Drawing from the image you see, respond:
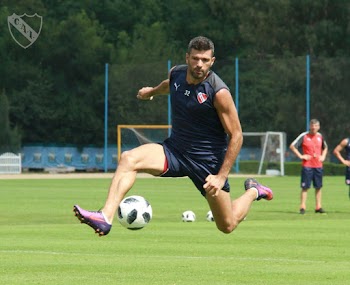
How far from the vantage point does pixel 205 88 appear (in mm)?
12430

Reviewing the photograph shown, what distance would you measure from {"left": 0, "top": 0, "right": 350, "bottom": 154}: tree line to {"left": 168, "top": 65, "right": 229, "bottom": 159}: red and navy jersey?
46.0 m

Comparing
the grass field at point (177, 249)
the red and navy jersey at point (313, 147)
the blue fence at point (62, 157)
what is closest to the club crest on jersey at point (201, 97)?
the grass field at point (177, 249)

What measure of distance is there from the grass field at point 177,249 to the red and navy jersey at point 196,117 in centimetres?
144

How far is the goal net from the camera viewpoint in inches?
2266

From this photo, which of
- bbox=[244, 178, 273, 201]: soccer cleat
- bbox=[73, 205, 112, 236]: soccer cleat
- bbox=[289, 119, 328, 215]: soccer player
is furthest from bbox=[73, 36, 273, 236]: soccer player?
bbox=[289, 119, 328, 215]: soccer player

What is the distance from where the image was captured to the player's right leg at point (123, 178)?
11.4m

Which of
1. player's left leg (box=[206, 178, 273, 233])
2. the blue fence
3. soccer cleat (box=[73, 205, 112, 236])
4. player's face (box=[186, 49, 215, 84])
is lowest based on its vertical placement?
the blue fence

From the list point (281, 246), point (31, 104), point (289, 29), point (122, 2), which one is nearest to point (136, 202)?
point (281, 246)

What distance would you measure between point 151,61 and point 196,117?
58946mm

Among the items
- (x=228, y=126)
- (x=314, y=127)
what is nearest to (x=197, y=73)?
(x=228, y=126)

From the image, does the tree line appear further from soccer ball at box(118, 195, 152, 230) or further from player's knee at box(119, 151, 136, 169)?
player's knee at box(119, 151, 136, 169)

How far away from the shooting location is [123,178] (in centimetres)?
1180

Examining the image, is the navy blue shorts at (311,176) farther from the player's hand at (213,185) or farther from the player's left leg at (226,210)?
the player's hand at (213,185)

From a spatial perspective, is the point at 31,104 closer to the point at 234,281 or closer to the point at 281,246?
the point at 281,246
